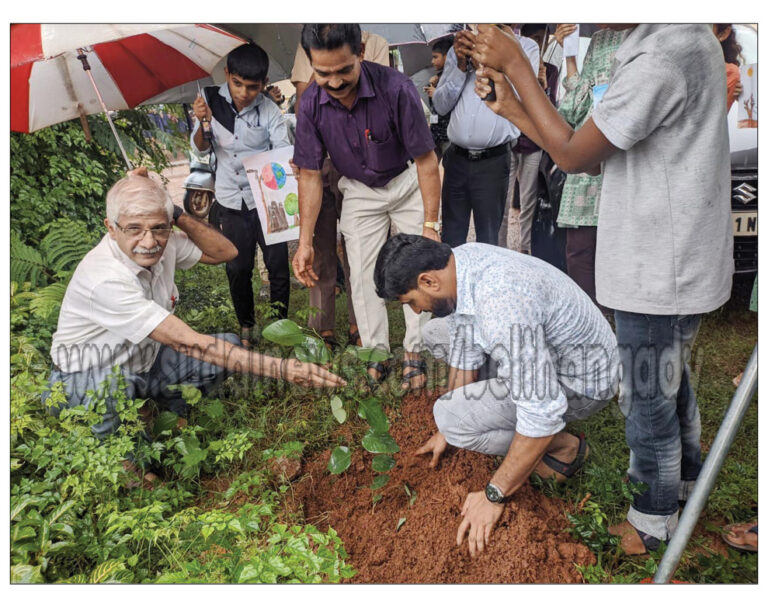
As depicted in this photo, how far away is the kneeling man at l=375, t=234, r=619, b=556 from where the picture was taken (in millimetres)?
1943

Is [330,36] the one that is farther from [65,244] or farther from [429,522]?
[429,522]

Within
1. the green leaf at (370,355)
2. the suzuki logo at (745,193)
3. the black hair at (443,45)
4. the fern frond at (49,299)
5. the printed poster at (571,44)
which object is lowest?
the green leaf at (370,355)

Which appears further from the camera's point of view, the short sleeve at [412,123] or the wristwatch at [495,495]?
the short sleeve at [412,123]

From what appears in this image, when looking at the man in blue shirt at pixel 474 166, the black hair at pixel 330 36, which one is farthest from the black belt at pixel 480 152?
the black hair at pixel 330 36

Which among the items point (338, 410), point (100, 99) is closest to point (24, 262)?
point (100, 99)

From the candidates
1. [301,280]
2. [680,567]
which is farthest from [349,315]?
[680,567]

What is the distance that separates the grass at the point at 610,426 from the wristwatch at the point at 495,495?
318 mm

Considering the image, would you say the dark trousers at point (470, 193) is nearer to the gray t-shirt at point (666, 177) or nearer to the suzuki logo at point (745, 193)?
the gray t-shirt at point (666, 177)

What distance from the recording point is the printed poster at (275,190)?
8.68 ft

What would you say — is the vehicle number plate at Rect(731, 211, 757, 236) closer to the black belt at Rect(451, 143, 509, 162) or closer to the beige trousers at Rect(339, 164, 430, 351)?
the black belt at Rect(451, 143, 509, 162)

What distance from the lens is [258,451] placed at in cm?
258

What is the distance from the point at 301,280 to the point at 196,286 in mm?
570

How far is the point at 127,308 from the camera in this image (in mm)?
2363
